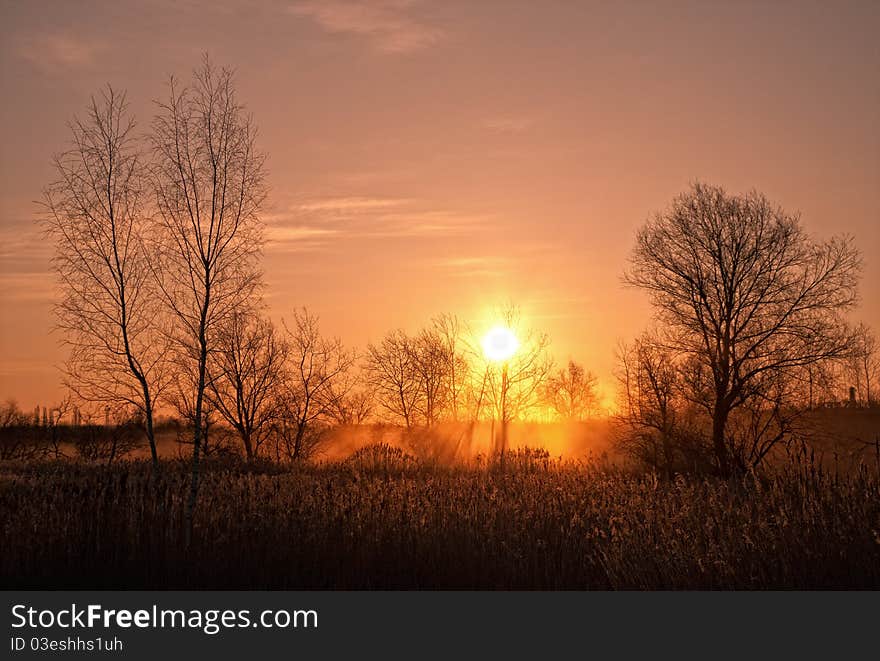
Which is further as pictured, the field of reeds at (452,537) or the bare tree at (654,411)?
the bare tree at (654,411)

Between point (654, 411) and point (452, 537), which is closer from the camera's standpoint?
point (452, 537)

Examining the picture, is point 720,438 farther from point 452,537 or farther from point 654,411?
point 452,537

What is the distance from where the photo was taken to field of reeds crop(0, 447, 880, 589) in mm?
8914

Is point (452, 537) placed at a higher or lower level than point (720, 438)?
lower

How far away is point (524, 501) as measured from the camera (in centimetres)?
1295

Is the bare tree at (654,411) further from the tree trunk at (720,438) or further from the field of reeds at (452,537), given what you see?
the field of reeds at (452,537)

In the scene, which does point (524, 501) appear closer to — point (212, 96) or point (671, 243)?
point (212, 96)

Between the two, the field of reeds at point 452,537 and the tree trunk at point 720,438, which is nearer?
the field of reeds at point 452,537

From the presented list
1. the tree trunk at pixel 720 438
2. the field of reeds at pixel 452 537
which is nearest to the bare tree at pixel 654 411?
the tree trunk at pixel 720 438

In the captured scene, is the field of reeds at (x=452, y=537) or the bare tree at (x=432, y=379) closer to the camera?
the field of reeds at (x=452, y=537)

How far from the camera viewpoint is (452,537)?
11375 mm

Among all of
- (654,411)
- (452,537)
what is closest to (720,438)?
(654,411)

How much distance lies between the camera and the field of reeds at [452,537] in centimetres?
891

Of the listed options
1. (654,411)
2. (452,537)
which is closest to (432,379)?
(654,411)
